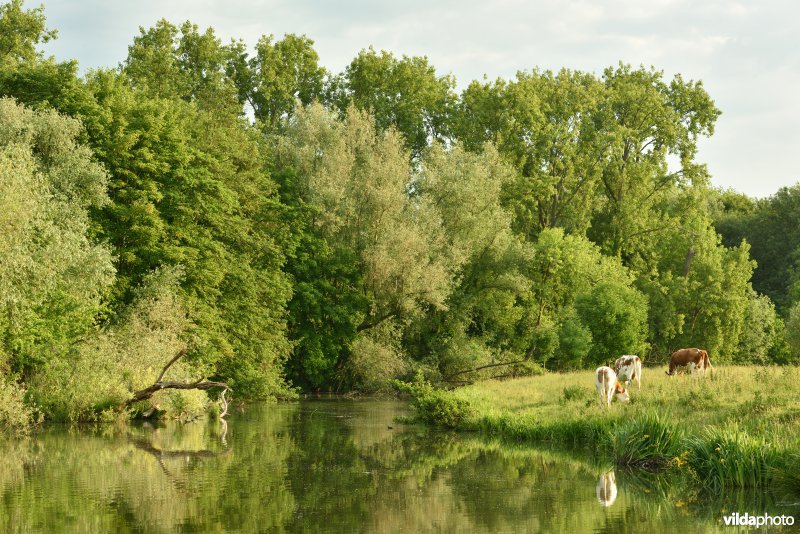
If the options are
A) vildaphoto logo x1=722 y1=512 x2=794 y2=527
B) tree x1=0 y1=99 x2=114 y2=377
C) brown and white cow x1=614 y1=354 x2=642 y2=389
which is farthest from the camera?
brown and white cow x1=614 y1=354 x2=642 y2=389

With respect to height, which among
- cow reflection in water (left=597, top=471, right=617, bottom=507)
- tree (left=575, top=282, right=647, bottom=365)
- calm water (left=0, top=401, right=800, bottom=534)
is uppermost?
tree (left=575, top=282, right=647, bottom=365)

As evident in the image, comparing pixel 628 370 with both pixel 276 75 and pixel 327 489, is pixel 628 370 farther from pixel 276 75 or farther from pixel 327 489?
pixel 276 75

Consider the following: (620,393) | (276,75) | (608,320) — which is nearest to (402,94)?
(276,75)

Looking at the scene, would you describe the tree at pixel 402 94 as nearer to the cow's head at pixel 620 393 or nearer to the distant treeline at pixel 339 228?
the distant treeline at pixel 339 228

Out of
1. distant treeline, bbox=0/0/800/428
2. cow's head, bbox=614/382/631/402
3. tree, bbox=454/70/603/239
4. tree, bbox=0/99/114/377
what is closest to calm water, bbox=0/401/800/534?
cow's head, bbox=614/382/631/402

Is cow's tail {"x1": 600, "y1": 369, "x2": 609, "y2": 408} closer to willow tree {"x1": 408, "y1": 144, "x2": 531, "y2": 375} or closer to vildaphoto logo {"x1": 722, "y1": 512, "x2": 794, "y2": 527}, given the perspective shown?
vildaphoto logo {"x1": 722, "y1": 512, "x2": 794, "y2": 527}

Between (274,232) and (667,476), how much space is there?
3380cm

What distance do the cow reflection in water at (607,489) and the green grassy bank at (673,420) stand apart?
1.45m

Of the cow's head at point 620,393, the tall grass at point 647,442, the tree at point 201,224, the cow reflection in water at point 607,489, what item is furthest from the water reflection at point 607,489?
the tree at point 201,224

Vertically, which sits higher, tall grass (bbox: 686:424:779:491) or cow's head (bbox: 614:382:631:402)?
cow's head (bbox: 614:382:631:402)

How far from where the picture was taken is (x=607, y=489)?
19.4 metres

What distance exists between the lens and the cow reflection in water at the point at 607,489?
59.6 ft

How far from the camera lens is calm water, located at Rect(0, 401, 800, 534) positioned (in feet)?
53.0

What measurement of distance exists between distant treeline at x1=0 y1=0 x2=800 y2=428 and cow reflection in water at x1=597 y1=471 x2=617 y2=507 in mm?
18728
